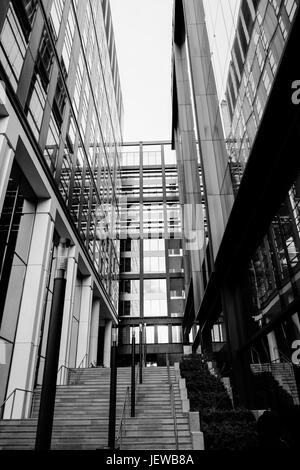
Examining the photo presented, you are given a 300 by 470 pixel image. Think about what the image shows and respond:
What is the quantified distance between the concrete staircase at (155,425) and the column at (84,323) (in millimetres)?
12024

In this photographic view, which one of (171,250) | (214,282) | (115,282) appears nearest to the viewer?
(214,282)

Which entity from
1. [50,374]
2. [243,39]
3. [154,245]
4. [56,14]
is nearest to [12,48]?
[56,14]

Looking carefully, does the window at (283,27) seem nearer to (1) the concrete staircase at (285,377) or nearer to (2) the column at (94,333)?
(1) the concrete staircase at (285,377)

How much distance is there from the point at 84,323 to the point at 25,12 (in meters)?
19.9

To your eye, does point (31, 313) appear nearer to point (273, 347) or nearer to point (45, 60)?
point (273, 347)

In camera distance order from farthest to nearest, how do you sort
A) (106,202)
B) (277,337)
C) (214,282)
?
(106,202) → (214,282) → (277,337)

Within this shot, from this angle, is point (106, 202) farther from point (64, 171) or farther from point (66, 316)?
point (66, 316)

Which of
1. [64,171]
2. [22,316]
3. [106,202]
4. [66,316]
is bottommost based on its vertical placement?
[22,316]

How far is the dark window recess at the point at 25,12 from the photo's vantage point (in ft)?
46.6

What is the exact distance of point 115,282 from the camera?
42.5 m

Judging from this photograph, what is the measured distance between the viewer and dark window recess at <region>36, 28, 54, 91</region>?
16.8 m

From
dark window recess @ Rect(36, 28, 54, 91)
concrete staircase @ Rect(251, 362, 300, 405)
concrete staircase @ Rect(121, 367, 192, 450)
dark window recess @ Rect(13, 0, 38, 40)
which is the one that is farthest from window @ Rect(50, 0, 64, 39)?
concrete staircase @ Rect(251, 362, 300, 405)
